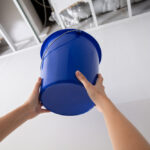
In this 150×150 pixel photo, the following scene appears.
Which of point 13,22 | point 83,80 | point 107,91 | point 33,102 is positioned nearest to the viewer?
point 83,80

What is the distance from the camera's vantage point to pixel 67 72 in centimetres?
86

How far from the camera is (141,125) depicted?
104 cm

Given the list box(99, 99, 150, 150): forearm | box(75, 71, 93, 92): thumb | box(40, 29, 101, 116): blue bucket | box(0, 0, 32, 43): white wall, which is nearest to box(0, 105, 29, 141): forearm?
box(40, 29, 101, 116): blue bucket

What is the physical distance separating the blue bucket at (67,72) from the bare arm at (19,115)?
4cm

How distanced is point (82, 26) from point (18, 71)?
37.1 inches

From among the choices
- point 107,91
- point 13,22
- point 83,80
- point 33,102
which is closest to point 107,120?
point 83,80

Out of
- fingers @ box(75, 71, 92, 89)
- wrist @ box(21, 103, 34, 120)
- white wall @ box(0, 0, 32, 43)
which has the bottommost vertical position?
white wall @ box(0, 0, 32, 43)

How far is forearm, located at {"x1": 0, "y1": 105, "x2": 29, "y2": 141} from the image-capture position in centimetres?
79

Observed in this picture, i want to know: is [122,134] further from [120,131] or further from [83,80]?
[83,80]

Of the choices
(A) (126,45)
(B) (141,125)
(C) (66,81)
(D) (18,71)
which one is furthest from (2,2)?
(B) (141,125)

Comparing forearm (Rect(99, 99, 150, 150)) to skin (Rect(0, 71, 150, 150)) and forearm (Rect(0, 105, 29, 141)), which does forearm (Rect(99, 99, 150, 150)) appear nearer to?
skin (Rect(0, 71, 150, 150))

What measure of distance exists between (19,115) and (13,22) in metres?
1.88

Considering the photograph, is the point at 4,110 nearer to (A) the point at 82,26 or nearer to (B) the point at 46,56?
(B) the point at 46,56

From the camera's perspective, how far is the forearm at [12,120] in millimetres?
787
